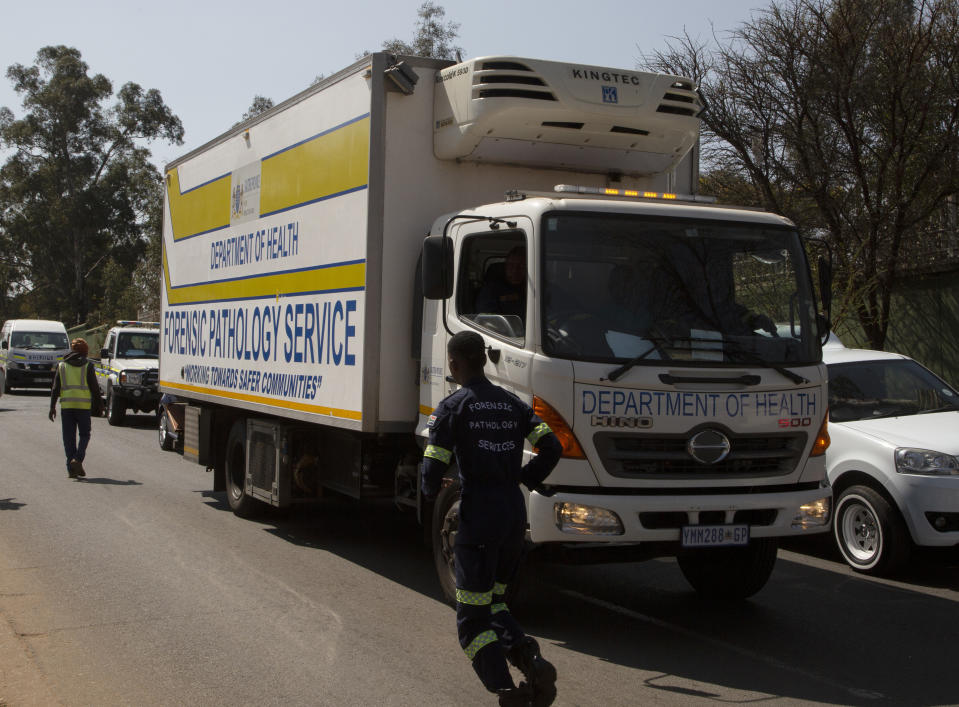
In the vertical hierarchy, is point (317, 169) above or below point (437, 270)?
above

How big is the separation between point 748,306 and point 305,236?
12.1 ft

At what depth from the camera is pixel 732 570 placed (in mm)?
7168

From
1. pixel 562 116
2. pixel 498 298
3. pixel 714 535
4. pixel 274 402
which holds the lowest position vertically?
pixel 714 535

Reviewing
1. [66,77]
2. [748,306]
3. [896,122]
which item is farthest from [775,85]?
[66,77]

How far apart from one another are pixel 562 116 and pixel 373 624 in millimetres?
3674

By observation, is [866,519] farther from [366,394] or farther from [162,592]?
[162,592]

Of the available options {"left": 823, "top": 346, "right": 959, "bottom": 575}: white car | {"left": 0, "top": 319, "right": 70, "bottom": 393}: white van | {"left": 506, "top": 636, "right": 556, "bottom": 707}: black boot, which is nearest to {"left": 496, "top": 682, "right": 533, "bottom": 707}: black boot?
{"left": 506, "top": 636, "right": 556, "bottom": 707}: black boot

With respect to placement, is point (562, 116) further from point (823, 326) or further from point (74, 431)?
point (74, 431)

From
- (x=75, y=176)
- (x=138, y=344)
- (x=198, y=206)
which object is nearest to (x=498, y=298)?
(x=198, y=206)

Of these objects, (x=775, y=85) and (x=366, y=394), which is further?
(x=775, y=85)

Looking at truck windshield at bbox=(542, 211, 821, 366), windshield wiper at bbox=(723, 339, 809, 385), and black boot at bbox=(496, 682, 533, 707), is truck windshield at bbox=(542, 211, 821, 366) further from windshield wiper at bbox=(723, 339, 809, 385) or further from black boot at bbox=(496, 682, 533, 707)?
black boot at bbox=(496, 682, 533, 707)

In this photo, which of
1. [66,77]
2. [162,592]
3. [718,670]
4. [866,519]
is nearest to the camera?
[718,670]

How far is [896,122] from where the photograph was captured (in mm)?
15188

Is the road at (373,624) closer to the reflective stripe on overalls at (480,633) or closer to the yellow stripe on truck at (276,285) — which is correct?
the reflective stripe on overalls at (480,633)
